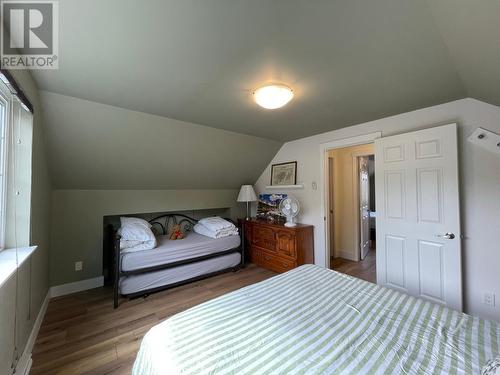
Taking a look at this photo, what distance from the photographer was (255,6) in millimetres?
1031

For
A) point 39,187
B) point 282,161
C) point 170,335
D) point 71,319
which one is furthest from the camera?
point 282,161

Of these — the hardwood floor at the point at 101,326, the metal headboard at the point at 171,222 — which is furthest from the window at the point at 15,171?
the metal headboard at the point at 171,222

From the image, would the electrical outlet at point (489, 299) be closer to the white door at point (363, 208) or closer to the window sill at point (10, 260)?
the white door at point (363, 208)

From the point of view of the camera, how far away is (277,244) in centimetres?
349

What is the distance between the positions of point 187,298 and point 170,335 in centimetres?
175

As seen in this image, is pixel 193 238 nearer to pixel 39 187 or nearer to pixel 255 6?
pixel 39 187

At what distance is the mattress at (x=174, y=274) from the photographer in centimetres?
263

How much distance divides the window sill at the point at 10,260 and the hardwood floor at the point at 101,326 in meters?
0.87

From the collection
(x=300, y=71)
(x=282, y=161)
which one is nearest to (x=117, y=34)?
(x=300, y=71)

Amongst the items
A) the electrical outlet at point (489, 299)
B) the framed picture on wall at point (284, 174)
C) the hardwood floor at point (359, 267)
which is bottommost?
the hardwood floor at point (359, 267)

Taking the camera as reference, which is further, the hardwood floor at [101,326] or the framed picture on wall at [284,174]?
the framed picture on wall at [284,174]

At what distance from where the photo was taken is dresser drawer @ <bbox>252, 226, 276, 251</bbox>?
11.7ft

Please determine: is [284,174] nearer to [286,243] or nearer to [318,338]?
[286,243]

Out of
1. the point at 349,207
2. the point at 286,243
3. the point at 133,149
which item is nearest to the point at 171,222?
the point at 133,149
